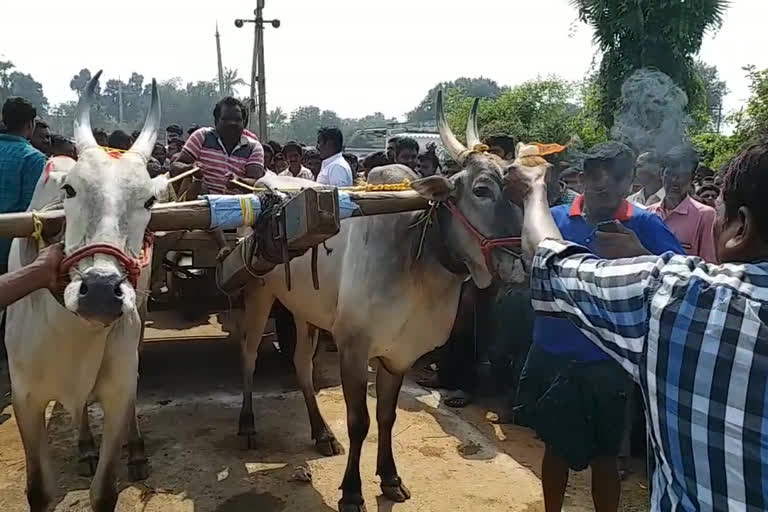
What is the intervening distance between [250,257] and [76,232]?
1114 mm

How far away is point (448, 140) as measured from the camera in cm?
438

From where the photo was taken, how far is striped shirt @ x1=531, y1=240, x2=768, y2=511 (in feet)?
4.39

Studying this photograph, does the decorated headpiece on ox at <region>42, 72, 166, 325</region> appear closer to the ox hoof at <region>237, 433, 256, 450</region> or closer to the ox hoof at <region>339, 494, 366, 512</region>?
the ox hoof at <region>339, 494, 366, 512</region>

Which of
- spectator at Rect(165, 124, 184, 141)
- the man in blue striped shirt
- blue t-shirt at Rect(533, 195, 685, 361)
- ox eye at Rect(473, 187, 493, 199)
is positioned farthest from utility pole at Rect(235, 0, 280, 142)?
the man in blue striped shirt

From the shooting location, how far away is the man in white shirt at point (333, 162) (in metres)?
7.35

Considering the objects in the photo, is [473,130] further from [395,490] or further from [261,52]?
[261,52]

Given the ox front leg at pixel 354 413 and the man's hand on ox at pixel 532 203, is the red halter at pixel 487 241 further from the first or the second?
the man's hand on ox at pixel 532 203

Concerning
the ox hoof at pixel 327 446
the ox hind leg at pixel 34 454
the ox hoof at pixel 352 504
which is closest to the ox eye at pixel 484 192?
the ox hoof at pixel 352 504

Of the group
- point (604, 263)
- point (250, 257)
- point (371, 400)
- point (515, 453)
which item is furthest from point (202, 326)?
point (604, 263)

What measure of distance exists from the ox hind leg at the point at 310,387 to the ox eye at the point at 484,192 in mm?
2319

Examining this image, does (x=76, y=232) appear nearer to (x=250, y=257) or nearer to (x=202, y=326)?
(x=250, y=257)

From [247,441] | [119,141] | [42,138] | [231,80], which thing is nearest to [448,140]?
[247,441]

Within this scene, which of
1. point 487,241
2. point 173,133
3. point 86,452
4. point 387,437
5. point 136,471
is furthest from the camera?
point 173,133

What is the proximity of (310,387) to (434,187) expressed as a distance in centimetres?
244
